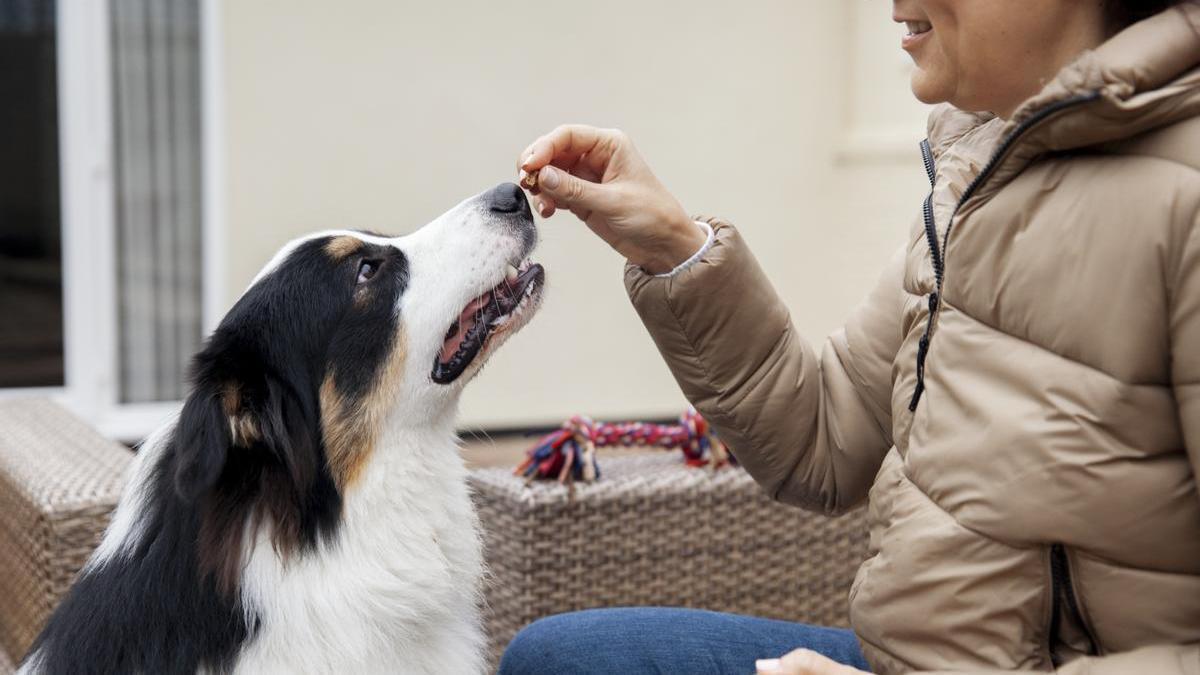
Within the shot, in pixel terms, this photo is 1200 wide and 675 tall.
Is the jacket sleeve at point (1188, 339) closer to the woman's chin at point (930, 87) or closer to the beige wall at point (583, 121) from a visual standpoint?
the woman's chin at point (930, 87)

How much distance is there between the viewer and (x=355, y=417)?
6.61ft

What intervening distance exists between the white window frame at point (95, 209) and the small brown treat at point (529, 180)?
341 cm

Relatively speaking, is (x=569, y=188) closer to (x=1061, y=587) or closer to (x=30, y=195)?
(x=1061, y=587)

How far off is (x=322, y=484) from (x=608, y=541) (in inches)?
34.1

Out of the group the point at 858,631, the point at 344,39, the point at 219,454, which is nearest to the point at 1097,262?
the point at 858,631

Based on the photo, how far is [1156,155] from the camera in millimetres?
1234

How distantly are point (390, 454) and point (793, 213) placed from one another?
4112 millimetres

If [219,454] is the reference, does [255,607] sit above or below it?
below

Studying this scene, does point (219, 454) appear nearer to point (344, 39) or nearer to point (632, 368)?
point (344, 39)

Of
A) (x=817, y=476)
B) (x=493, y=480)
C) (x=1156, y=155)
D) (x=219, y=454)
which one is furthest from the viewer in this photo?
(x=493, y=480)

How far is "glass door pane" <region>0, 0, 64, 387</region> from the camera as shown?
4.91 meters

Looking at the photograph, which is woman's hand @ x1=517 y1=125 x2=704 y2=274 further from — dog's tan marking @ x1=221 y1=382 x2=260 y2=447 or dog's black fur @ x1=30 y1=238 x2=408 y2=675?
dog's tan marking @ x1=221 y1=382 x2=260 y2=447

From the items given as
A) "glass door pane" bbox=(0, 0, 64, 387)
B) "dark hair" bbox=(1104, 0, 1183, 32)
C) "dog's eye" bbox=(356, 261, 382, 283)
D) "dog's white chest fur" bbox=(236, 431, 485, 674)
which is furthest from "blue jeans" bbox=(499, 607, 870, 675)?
"glass door pane" bbox=(0, 0, 64, 387)

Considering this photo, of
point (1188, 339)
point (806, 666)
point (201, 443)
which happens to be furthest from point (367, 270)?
point (1188, 339)
